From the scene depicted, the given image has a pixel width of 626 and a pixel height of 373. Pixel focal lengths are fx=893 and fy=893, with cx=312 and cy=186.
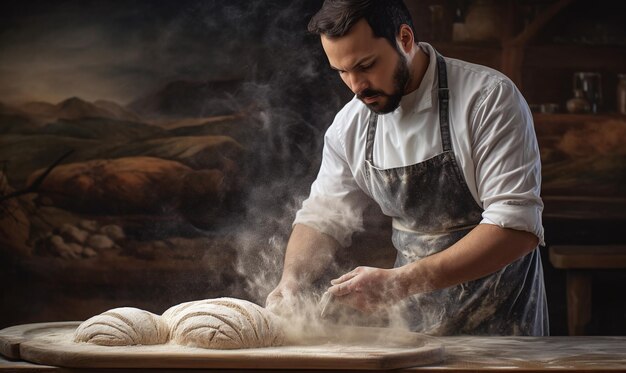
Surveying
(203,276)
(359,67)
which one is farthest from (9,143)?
(359,67)

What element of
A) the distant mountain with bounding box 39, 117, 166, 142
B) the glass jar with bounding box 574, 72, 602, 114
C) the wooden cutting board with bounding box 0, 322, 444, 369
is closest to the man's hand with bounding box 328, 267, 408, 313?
the wooden cutting board with bounding box 0, 322, 444, 369

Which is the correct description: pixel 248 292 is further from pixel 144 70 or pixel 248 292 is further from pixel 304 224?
pixel 304 224

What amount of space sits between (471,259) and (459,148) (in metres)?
0.36

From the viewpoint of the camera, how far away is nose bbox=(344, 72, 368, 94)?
261cm

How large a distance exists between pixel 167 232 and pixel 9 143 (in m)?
0.93

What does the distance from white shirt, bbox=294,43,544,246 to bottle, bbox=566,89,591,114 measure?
6.04 feet

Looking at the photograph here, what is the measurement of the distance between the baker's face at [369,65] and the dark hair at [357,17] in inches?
0.7

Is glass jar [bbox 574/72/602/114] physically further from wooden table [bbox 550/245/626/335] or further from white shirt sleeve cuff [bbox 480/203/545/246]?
white shirt sleeve cuff [bbox 480/203/545/246]

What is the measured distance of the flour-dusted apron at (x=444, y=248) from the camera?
271 centimetres

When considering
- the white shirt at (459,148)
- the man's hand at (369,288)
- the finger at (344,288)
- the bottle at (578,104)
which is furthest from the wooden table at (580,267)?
the finger at (344,288)

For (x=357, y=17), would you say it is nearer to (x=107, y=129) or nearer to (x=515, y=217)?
(x=515, y=217)

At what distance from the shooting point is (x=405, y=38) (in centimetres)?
267

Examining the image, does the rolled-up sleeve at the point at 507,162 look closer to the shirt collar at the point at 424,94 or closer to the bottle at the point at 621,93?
the shirt collar at the point at 424,94

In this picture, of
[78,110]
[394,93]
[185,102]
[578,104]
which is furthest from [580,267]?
[78,110]
